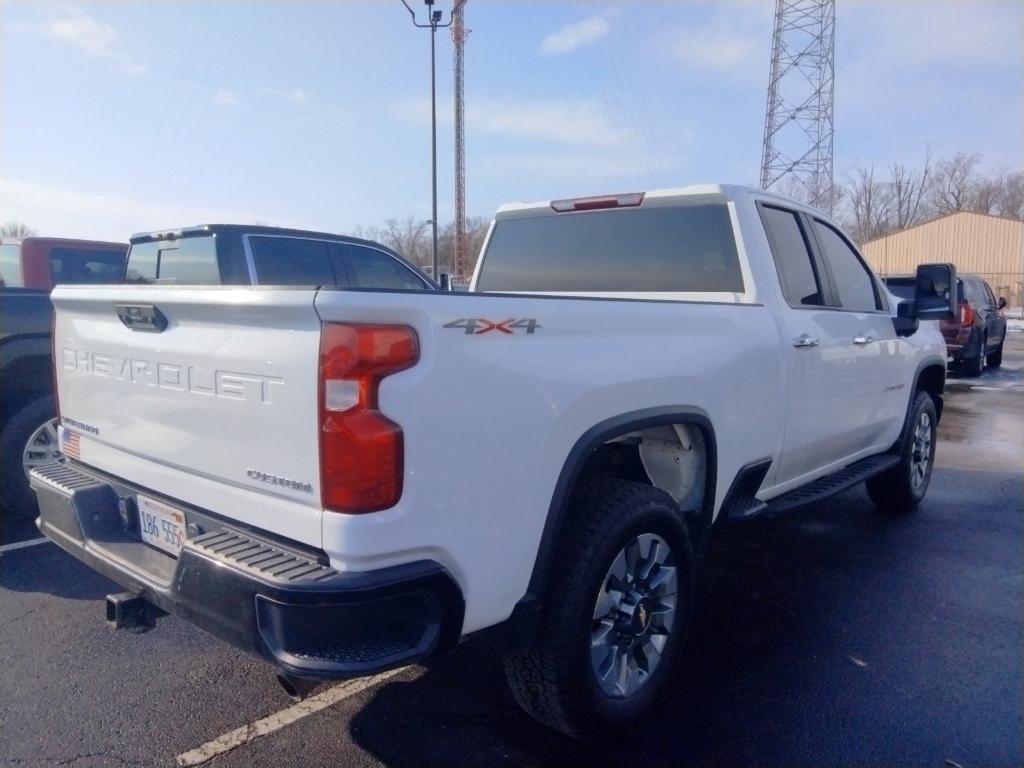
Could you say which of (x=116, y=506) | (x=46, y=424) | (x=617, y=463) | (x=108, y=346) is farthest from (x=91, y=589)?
(x=617, y=463)

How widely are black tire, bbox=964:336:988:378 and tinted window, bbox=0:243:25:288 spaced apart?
14.5 metres

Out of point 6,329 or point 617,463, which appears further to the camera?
point 6,329

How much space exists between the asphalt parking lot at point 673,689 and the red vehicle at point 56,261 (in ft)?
12.3

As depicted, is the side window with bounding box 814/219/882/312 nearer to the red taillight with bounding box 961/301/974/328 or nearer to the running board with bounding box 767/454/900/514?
the running board with bounding box 767/454/900/514

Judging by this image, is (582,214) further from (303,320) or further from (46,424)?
(46,424)

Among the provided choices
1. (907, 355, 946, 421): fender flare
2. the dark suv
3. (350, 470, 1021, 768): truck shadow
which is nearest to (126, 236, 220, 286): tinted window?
(350, 470, 1021, 768): truck shadow

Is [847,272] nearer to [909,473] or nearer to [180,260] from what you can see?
[909,473]

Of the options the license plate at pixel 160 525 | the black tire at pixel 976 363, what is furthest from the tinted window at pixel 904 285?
the license plate at pixel 160 525

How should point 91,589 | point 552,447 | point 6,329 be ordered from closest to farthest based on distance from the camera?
point 552,447 < point 91,589 < point 6,329

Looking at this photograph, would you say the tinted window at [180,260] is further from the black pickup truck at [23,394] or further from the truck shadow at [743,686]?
the truck shadow at [743,686]

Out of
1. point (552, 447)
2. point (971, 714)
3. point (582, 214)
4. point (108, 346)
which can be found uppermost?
point (582, 214)

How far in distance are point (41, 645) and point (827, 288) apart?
432 centimetres

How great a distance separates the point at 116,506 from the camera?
286cm

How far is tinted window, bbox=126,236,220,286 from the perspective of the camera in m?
5.99
